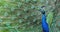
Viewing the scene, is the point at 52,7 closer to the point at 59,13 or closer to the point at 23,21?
the point at 59,13

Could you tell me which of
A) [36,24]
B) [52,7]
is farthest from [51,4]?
[36,24]

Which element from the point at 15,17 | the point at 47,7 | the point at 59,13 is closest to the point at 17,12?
the point at 15,17

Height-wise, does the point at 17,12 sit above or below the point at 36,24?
above

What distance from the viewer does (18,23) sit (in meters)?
2.31

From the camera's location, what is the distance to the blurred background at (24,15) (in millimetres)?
2276

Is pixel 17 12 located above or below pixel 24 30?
above

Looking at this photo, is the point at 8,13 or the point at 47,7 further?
the point at 8,13

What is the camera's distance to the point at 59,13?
7.63 feet

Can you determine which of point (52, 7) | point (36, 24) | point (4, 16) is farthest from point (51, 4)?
point (4, 16)

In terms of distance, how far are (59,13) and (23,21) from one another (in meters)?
0.50

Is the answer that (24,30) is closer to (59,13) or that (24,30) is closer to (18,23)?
(18,23)

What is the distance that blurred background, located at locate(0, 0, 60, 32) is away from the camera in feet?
Answer: 7.47

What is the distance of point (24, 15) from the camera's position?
237 cm

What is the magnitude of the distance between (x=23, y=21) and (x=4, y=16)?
267mm
